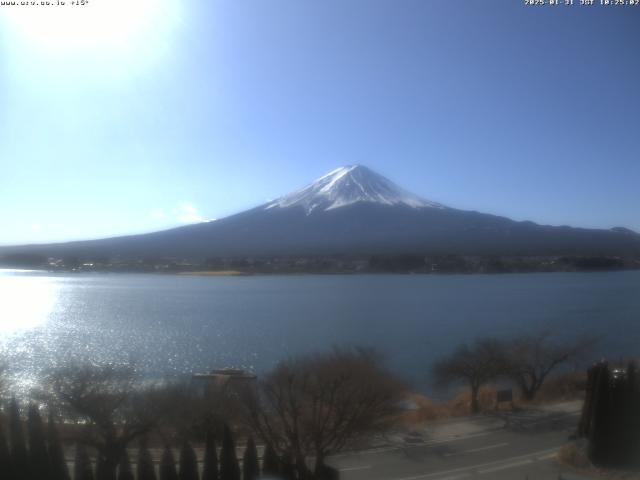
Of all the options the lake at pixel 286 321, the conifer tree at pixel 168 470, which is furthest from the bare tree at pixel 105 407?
the lake at pixel 286 321

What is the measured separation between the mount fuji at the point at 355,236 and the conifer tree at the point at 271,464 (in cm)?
3164

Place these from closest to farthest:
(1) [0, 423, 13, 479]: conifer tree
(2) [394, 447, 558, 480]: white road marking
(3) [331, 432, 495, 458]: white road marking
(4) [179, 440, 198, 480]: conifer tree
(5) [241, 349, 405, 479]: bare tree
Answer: (1) [0, 423, 13, 479]: conifer tree
(4) [179, 440, 198, 480]: conifer tree
(2) [394, 447, 558, 480]: white road marking
(5) [241, 349, 405, 479]: bare tree
(3) [331, 432, 495, 458]: white road marking

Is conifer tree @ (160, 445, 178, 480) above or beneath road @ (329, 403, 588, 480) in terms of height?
above

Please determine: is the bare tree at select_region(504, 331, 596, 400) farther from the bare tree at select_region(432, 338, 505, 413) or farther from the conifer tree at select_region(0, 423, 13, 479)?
the conifer tree at select_region(0, 423, 13, 479)

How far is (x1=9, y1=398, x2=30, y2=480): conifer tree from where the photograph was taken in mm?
3744

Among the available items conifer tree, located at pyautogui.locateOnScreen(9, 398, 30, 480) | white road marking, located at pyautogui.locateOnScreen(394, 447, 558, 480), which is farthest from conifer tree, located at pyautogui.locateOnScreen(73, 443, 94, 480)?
white road marking, located at pyautogui.locateOnScreen(394, 447, 558, 480)

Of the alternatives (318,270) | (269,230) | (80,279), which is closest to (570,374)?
(318,270)

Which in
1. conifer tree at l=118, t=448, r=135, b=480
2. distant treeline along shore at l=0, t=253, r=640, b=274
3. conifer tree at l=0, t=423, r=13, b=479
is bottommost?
conifer tree at l=118, t=448, r=135, b=480

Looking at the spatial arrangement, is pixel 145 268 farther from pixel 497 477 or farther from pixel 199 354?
pixel 497 477

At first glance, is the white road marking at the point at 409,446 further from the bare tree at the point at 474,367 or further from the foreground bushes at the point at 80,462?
the bare tree at the point at 474,367

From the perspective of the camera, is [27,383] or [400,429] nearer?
[400,429]

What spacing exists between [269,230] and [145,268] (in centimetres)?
1114

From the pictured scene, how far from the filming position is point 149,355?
32.8ft

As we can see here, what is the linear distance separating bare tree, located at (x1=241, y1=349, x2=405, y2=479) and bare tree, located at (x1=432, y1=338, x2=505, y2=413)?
95.0 inches
